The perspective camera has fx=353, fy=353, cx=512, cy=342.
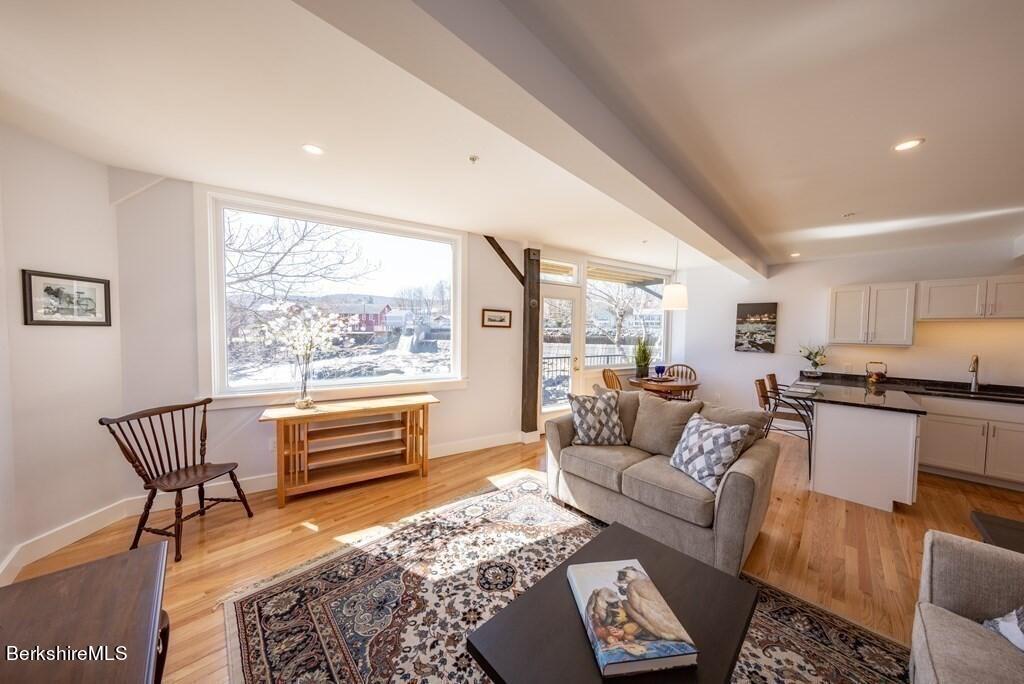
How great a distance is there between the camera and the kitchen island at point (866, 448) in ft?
8.71

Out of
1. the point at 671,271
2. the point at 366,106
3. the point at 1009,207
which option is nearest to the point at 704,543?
the point at 366,106

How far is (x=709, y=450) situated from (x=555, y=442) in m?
1.06

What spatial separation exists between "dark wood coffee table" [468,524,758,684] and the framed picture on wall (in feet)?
15.9

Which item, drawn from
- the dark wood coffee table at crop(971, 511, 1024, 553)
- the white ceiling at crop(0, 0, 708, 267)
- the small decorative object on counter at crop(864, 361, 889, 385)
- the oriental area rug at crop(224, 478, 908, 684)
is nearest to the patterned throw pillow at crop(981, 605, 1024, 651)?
the dark wood coffee table at crop(971, 511, 1024, 553)

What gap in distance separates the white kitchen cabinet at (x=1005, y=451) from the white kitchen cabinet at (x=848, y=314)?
1.35 m

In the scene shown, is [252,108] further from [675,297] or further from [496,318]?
[675,297]

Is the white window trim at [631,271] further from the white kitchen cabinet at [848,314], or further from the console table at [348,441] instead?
the console table at [348,441]

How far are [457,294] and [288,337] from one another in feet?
5.53

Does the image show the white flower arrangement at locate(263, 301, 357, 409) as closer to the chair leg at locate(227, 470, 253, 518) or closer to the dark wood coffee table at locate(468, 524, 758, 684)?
the chair leg at locate(227, 470, 253, 518)

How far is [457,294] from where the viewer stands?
3963 mm

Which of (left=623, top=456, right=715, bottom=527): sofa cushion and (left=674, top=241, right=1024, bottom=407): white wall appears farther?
(left=674, top=241, right=1024, bottom=407): white wall

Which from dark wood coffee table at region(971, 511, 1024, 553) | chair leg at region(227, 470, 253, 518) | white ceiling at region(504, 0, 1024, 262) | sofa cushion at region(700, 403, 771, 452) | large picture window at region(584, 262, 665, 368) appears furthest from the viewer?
large picture window at region(584, 262, 665, 368)

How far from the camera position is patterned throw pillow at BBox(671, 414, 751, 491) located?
2.10m

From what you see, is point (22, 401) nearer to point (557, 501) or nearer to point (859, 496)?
point (557, 501)
